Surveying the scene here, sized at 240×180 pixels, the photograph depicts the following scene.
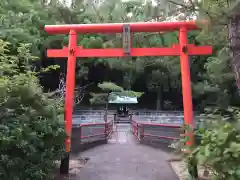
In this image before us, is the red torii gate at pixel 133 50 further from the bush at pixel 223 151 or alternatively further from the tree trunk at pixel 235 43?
the bush at pixel 223 151

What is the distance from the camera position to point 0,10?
1439cm

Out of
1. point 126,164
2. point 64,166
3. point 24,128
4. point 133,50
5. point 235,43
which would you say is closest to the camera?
point 235,43

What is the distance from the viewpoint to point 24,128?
4250 millimetres

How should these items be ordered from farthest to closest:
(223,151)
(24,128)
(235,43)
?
1. (24,128)
2. (235,43)
3. (223,151)

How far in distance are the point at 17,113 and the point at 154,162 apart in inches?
174

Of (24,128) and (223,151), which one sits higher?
(24,128)

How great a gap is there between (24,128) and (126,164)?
367 centimetres

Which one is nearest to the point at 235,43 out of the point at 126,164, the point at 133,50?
the point at 133,50

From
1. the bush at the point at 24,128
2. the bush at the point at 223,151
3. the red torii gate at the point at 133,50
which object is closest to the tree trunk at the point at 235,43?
the bush at the point at 223,151

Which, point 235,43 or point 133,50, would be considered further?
point 133,50

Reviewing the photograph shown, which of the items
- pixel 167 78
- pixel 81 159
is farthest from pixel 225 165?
pixel 167 78

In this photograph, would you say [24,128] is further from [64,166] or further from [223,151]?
[223,151]

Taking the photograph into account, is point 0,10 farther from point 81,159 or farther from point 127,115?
point 127,115

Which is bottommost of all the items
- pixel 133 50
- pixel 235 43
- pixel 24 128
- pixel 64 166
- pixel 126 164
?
pixel 126 164
